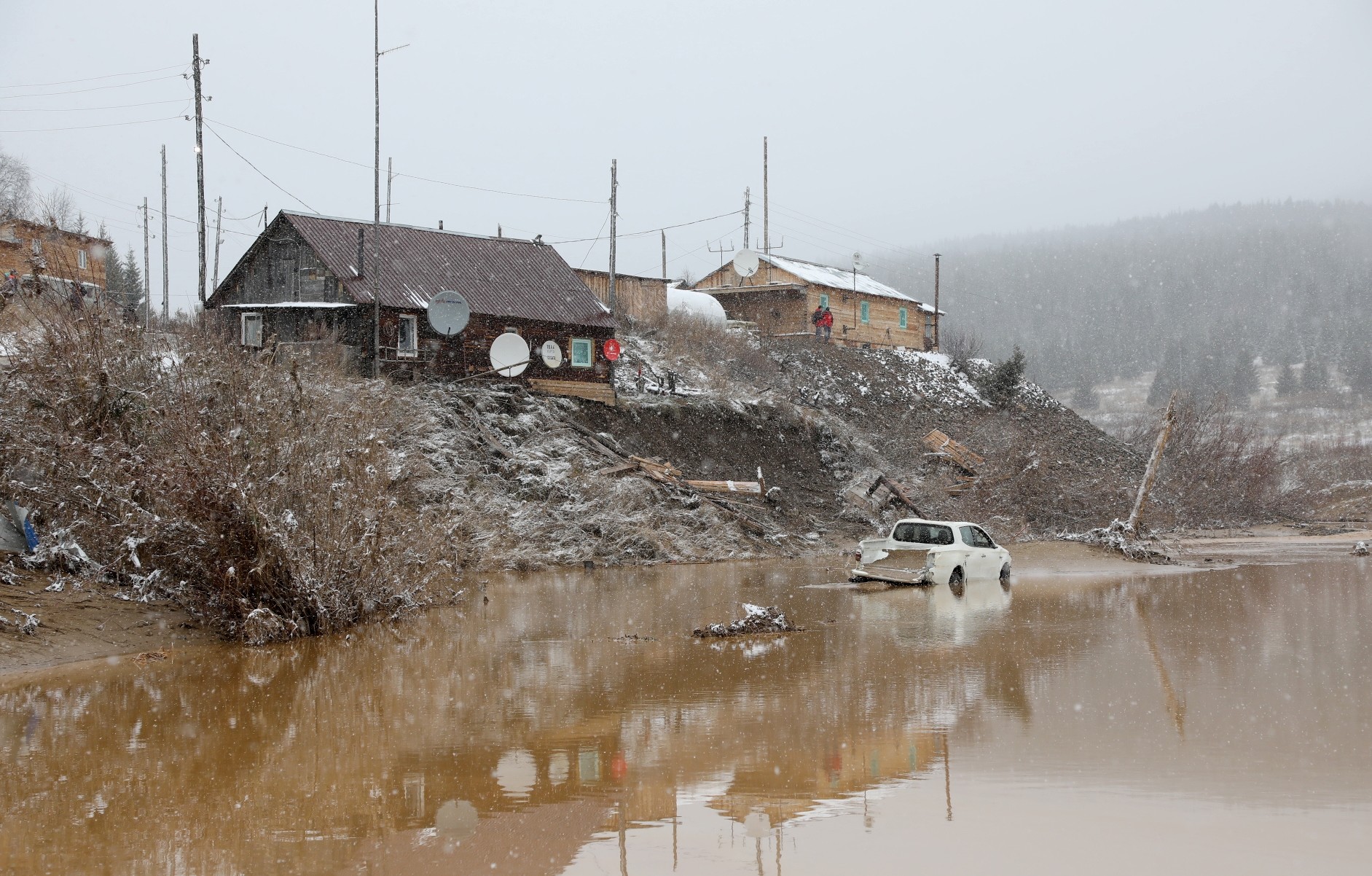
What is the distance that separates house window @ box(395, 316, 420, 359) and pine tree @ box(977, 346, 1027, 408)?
29938mm

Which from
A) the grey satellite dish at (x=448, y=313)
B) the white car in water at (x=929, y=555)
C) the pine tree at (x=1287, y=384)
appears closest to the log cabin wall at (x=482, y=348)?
the grey satellite dish at (x=448, y=313)

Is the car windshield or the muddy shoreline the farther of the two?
the car windshield

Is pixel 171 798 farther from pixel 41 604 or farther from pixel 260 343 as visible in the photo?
pixel 260 343

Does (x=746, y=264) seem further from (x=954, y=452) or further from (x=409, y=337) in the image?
(x=409, y=337)

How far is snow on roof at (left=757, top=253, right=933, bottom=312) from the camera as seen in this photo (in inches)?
2450

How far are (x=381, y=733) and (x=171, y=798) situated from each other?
2.45 metres

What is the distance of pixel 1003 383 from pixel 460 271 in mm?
28311

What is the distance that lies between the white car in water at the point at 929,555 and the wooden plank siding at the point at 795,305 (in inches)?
1403

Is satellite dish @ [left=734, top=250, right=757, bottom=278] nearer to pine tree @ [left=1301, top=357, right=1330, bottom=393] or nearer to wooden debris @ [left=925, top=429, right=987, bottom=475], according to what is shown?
wooden debris @ [left=925, top=429, right=987, bottom=475]

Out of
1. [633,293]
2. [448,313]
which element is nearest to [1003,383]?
[633,293]

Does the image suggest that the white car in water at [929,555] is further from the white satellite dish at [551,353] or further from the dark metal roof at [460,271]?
the dark metal roof at [460,271]

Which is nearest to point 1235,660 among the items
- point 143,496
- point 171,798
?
point 171,798

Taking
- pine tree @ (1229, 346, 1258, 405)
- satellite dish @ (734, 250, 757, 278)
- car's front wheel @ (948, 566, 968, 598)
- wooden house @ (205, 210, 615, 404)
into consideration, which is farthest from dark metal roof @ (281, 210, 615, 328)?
pine tree @ (1229, 346, 1258, 405)

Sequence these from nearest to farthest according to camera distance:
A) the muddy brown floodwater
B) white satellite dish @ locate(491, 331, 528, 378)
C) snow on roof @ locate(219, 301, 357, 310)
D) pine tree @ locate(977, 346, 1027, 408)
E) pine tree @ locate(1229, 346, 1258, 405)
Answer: the muddy brown floodwater → snow on roof @ locate(219, 301, 357, 310) → white satellite dish @ locate(491, 331, 528, 378) → pine tree @ locate(977, 346, 1027, 408) → pine tree @ locate(1229, 346, 1258, 405)
